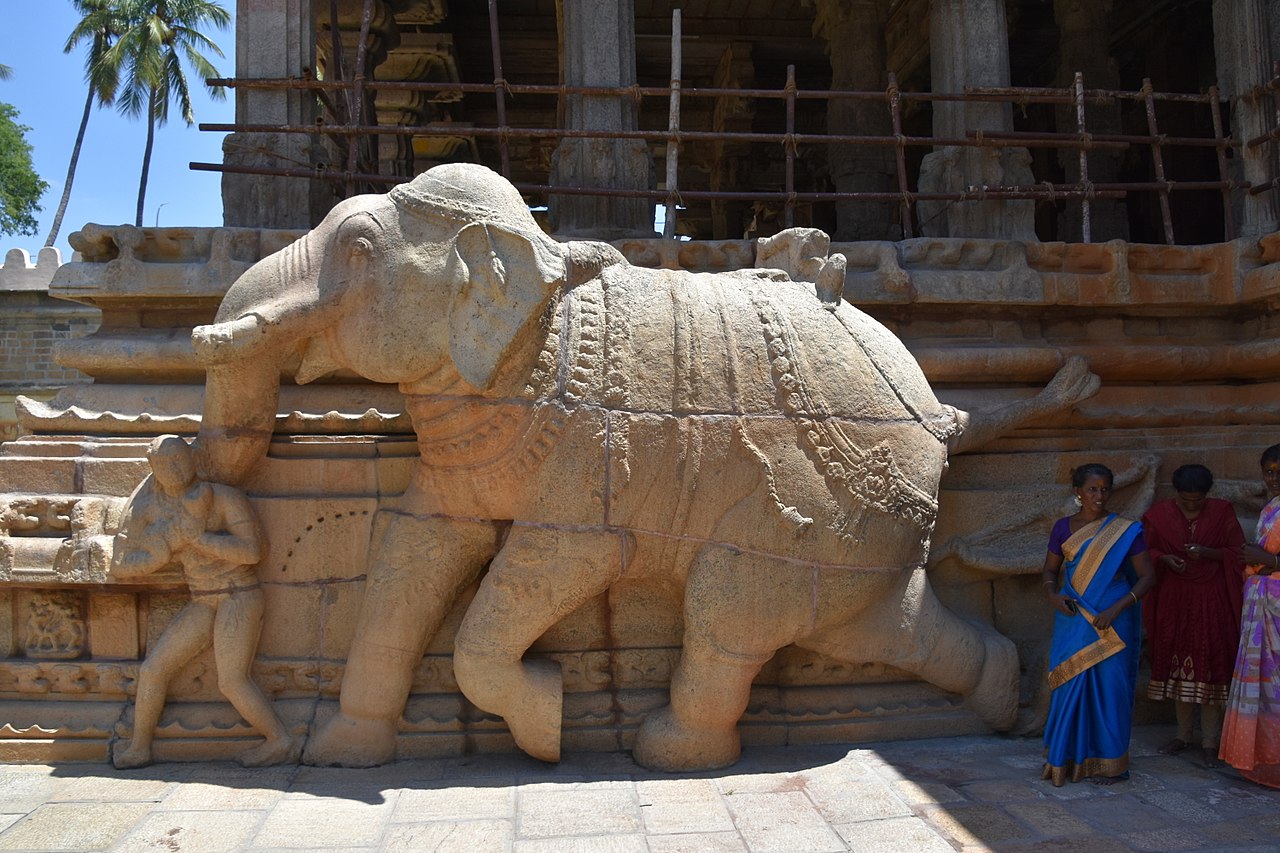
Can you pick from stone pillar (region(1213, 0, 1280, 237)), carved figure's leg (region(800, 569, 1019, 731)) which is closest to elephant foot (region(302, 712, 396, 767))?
carved figure's leg (region(800, 569, 1019, 731))

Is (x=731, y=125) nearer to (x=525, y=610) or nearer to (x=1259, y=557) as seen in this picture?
(x=1259, y=557)

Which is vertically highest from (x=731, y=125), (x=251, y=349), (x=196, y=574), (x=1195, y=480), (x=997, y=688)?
(x=731, y=125)

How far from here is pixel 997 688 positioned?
13.3ft

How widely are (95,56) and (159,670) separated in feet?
79.7

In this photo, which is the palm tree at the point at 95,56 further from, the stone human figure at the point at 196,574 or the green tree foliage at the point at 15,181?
the stone human figure at the point at 196,574

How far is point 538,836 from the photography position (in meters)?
3.11

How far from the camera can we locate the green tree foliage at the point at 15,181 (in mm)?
27438

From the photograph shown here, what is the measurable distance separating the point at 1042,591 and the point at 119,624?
13.1 feet

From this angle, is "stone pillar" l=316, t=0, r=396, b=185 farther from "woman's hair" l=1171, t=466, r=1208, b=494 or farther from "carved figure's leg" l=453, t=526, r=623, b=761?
"woman's hair" l=1171, t=466, r=1208, b=494

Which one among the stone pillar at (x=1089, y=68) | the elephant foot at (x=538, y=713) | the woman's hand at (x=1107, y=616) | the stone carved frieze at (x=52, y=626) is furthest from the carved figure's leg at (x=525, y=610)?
the stone pillar at (x=1089, y=68)

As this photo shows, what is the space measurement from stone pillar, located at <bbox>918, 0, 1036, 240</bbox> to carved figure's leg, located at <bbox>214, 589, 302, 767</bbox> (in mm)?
4264

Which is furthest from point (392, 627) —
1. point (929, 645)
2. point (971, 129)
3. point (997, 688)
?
point (971, 129)

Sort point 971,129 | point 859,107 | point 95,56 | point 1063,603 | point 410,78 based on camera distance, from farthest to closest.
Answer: point 95,56 → point 410,78 → point 859,107 → point 971,129 → point 1063,603

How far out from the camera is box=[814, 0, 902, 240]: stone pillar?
28.1ft
